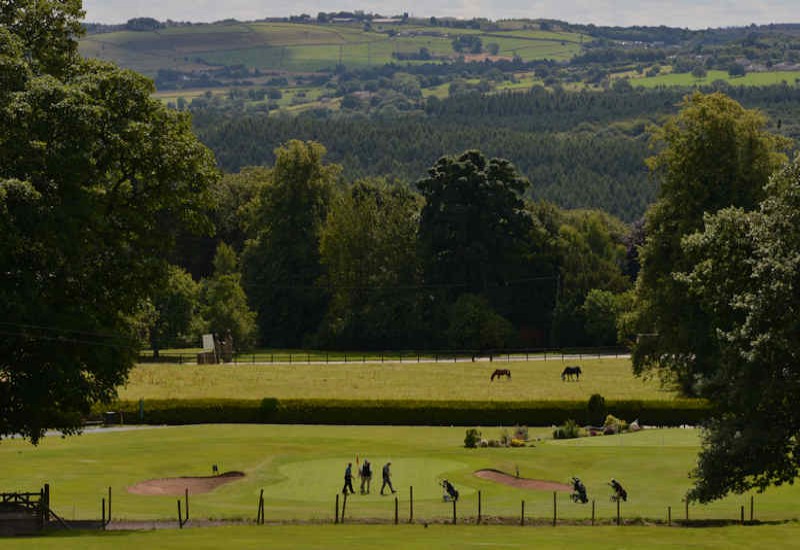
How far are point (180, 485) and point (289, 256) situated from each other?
101 metres

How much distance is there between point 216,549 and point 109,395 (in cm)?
1269

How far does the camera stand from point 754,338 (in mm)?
44812

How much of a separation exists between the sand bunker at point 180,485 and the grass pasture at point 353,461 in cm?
73

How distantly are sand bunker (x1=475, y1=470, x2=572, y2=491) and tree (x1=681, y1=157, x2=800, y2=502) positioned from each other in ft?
50.8

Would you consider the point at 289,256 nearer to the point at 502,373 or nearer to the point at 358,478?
the point at 502,373

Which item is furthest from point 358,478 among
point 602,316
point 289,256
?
point 289,256

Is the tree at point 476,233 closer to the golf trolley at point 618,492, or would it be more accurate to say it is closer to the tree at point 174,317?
the tree at point 174,317

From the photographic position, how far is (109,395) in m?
55.7

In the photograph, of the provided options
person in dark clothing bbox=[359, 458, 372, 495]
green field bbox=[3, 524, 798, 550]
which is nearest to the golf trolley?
green field bbox=[3, 524, 798, 550]

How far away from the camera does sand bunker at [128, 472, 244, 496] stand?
204 ft

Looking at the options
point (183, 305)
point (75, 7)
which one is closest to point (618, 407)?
point (75, 7)

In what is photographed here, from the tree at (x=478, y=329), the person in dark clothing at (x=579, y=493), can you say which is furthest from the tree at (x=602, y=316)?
the person in dark clothing at (x=579, y=493)

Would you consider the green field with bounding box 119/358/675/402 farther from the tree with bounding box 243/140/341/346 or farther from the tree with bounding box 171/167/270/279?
the tree with bounding box 171/167/270/279

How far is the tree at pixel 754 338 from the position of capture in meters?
44.2
